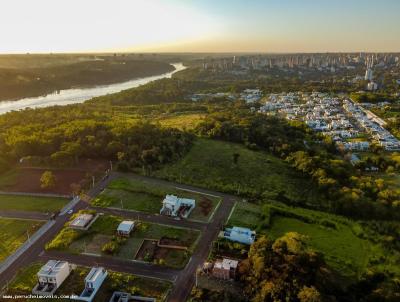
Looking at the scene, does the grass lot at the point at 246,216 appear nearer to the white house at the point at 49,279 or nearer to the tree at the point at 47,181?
the white house at the point at 49,279

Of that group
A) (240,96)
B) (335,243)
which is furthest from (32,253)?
(240,96)

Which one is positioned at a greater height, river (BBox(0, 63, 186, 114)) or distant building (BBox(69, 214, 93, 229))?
river (BBox(0, 63, 186, 114))

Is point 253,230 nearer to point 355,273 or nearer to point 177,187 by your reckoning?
point 355,273

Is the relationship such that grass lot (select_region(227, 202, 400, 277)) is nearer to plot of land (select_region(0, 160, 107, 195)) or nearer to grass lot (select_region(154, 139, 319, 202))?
grass lot (select_region(154, 139, 319, 202))

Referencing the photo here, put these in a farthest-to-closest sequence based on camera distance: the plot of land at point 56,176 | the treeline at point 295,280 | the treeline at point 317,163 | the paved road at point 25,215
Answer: the plot of land at point 56,176, the treeline at point 317,163, the paved road at point 25,215, the treeline at point 295,280

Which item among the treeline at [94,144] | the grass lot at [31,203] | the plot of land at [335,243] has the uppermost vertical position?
the treeline at [94,144]

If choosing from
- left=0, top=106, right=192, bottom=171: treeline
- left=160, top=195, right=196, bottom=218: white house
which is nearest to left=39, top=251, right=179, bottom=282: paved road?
left=160, top=195, right=196, bottom=218: white house

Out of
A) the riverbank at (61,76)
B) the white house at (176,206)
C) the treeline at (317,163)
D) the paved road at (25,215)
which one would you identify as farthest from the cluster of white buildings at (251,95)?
the paved road at (25,215)
